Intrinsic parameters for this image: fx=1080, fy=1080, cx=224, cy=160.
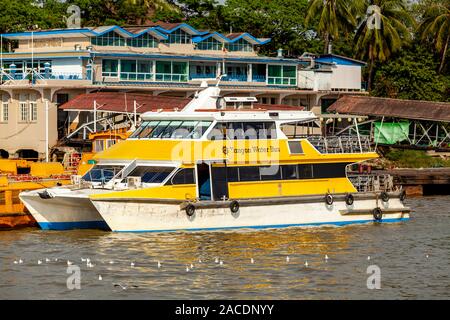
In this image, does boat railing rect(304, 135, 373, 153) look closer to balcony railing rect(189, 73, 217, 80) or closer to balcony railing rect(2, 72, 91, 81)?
balcony railing rect(2, 72, 91, 81)

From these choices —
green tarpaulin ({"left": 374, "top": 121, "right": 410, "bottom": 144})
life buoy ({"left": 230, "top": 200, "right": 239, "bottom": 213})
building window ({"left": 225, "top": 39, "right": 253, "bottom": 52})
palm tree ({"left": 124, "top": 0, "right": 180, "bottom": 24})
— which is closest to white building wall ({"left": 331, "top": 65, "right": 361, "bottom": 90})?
building window ({"left": 225, "top": 39, "right": 253, "bottom": 52})

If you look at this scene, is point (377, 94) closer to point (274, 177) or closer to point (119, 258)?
point (274, 177)

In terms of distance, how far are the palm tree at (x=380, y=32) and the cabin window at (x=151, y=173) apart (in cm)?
4038

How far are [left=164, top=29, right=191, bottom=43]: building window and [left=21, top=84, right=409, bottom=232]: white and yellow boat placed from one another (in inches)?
1062

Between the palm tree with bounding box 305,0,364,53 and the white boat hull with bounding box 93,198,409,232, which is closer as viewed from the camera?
the white boat hull with bounding box 93,198,409,232

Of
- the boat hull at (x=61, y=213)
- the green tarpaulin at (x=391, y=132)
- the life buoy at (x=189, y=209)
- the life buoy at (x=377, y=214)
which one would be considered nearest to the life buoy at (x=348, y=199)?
the life buoy at (x=377, y=214)

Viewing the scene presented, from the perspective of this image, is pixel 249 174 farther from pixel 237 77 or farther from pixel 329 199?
pixel 237 77

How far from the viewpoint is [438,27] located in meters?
78.2

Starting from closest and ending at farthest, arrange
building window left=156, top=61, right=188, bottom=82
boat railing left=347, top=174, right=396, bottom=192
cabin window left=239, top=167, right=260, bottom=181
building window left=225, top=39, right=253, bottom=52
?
cabin window left=239, top=167, right=260, bottom=181 → boat railing left=347, top=174, right=396, bottom=192 → building window left=156, top=61, right=188, bottom=82 → building window left=225, top=39, right=253, bottom=52

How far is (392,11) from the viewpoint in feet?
255

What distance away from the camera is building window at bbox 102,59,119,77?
6147 centimetres

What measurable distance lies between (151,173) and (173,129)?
6.99ft

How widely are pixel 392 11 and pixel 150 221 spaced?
152ft
